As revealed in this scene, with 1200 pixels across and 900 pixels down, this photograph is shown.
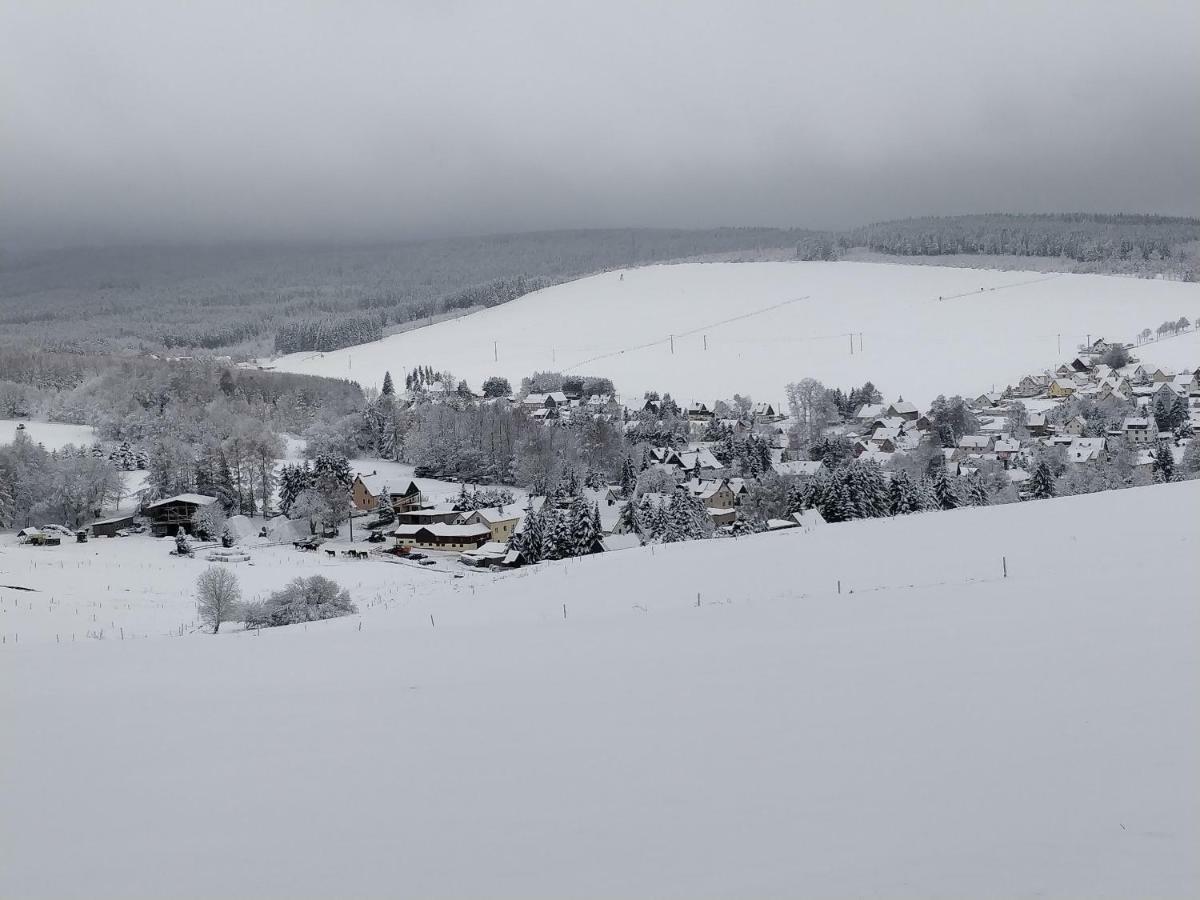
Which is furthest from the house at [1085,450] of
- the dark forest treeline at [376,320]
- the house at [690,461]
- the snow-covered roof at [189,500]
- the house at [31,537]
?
the dark forest treeline at [376,320]

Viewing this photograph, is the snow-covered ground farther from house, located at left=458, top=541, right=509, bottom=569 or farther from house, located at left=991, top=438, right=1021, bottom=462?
house, located at left=991, top=438, right=1021, bottom=462

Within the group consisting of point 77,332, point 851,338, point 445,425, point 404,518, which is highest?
point 77,332

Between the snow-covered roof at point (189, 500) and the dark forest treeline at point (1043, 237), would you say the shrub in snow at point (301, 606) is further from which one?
the dark forest treeline at point (1043, 237)

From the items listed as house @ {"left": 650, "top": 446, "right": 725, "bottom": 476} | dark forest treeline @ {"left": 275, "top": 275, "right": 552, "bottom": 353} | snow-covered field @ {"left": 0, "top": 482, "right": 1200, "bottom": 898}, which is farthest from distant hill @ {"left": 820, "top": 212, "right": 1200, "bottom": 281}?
snow-covered field @ {"left": 0, "top": 482, "right": 1200, "bottom": 898}

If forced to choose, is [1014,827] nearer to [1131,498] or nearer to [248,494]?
[1131,498]

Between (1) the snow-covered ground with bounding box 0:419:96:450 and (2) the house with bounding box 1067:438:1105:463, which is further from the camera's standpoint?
(1) the snow-covered ground with bounding box 0:419:96:450

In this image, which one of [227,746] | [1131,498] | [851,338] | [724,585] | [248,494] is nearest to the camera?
[227,746]

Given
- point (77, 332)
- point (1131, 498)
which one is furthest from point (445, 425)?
point (77, 332)
